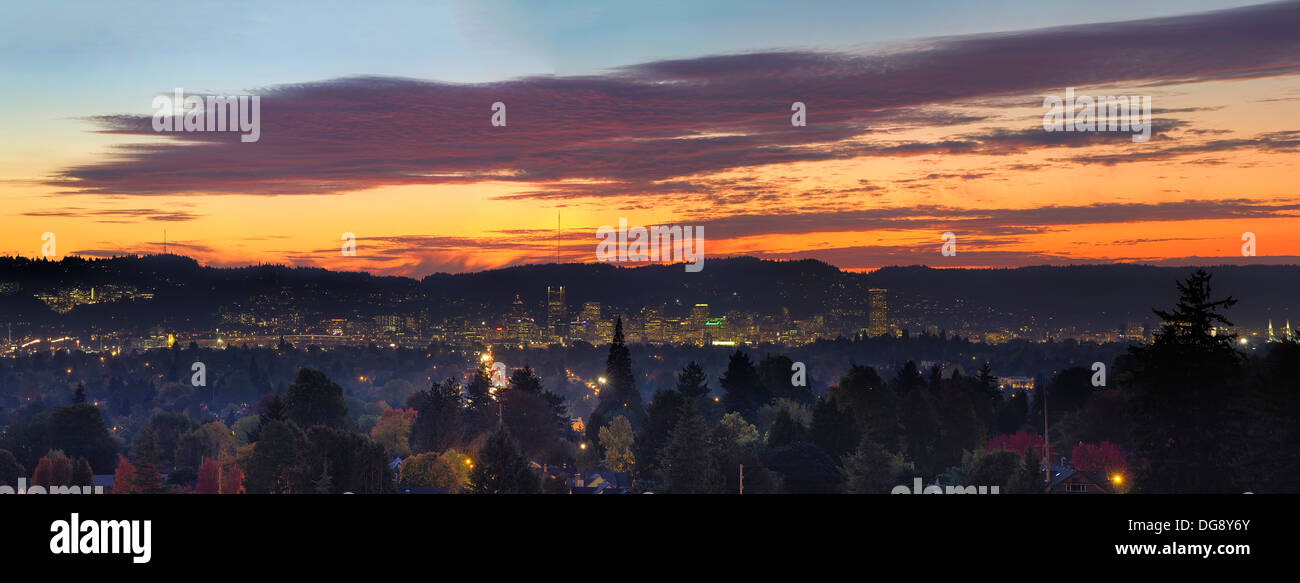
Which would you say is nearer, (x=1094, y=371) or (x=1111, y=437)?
(x=1111, y=437)

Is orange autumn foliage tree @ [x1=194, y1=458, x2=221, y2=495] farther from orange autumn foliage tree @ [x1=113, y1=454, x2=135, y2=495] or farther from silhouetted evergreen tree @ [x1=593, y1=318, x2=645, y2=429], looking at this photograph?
silhouetted evergreen tree @ [x1=593, y1=318, x2=645, y2=429]

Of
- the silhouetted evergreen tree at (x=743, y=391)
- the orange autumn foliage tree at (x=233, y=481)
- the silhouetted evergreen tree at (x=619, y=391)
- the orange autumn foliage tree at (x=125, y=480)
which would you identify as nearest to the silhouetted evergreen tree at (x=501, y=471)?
the orange autumn foliage tree at (x=125, y=480)

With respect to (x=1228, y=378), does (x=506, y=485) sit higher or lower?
lower

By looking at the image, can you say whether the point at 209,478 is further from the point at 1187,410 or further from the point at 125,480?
the point at 1187,410

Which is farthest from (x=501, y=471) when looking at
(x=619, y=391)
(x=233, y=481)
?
(x=619, y=391)

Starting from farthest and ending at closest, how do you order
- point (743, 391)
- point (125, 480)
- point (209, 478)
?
point (743, 391) → point (209, 478) → point (125, 480)

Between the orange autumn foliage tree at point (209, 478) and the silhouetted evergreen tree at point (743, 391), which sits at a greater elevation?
the silhouetted evergreen tree at point (743, 391)

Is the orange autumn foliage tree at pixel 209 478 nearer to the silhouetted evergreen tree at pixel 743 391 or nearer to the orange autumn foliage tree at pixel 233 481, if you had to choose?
the orange autumn foliage tree at pixel 233 481

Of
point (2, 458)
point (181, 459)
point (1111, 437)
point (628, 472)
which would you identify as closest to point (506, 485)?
point (628, 472)
